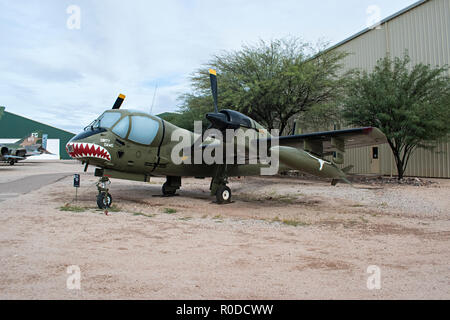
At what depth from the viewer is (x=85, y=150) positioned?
28.0 feet

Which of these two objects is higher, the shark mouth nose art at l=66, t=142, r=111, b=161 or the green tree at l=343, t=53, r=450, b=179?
the green tree at l=343, t=53, r=450, b=179

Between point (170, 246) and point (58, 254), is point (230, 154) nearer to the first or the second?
point (170, 246)

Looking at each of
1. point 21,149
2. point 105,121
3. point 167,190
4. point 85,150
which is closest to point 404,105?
point 167,190

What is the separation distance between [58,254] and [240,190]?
11487 mm

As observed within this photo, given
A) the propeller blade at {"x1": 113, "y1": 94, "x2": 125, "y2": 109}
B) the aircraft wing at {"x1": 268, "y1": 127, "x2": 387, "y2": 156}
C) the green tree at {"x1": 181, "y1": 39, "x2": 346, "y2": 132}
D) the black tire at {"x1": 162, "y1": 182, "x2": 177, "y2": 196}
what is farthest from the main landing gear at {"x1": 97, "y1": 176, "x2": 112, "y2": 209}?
the green tree at {"x1": 181, "y1": 39, "x2": 346, "y2": 132}

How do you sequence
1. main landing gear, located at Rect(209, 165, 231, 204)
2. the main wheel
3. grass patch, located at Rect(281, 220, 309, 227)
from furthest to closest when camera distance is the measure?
main landing gear, located at Rect(209, 165, 231, 204) → the main wheel → grass patch, located at Rect(281, 220, 309, 227)

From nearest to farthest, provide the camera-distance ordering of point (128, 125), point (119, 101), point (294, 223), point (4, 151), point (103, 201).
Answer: point (294, 223)
point (103, 201)
point (128, 125)
point (119, 101)
point (4, 151)

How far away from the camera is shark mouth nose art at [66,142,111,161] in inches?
334

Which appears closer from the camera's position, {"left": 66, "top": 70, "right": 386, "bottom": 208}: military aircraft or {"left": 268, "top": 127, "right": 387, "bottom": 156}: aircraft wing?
{"left": 66, "top": 70, "right": 386, "bottom": 208}: military aircraft

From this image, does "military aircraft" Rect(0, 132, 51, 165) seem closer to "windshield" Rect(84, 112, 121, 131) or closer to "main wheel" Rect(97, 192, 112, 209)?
"windshield" Rect(84, 112, 121, 131)

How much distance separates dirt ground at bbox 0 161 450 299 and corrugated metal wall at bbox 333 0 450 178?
15.7 metres

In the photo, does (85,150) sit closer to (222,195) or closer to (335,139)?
(222,195)

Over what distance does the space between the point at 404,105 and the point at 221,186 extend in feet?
40.7
